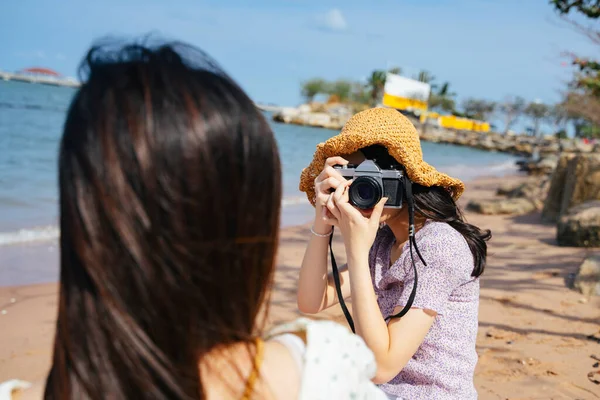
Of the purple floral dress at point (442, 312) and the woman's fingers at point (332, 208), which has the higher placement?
the woman's fingers at point (332, 208)

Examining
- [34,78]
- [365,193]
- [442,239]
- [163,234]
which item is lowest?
[34,78]

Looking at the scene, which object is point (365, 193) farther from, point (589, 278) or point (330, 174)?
point (589, 278)

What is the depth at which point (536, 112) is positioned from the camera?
204 ft

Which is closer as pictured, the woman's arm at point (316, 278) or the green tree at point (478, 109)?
the woman's arm at point (316, 278)

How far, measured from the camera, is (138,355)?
2.35 feet

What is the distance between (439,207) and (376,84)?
56.6m

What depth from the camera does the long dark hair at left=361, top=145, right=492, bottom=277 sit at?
1.67 metres

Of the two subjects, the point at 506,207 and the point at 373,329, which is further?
the point at 506,207

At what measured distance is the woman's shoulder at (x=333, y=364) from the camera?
2.66ft

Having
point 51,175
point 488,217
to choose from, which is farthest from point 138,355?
point 51,175

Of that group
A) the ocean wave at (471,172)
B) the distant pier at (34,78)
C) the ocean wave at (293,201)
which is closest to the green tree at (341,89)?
the distant pier at (34,78)

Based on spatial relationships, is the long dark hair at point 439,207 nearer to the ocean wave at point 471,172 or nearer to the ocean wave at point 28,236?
the ocean wave at point 28,236

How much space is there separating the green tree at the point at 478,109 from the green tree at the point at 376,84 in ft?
51.2

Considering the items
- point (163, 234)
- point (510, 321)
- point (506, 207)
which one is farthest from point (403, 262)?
point (506, 207)
